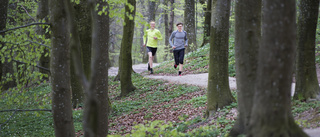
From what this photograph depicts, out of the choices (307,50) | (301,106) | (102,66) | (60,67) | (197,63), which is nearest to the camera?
(60,67)

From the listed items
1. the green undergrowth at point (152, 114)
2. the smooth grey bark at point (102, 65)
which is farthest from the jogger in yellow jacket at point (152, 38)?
the smooth grey bark at point (102, 65)

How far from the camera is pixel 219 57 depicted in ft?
21.6

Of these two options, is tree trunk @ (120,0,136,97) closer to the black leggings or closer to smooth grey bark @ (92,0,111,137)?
the black leggings

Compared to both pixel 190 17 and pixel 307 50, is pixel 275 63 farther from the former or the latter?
pixel 190 17

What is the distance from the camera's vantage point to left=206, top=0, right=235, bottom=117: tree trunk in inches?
251

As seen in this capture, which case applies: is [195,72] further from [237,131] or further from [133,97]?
[237,131]

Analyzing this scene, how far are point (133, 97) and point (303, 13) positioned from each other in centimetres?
680

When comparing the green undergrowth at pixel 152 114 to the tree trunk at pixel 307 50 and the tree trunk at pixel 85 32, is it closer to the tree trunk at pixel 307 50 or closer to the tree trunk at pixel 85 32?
the tree trunk at pixel 307 50

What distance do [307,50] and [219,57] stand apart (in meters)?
1.95

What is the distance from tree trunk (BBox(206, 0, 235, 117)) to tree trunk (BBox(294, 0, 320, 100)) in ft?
5.32

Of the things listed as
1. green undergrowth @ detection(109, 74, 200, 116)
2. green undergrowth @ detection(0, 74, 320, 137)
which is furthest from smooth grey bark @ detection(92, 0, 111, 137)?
green undergrowth @ detection(109, 74, 200, 116)

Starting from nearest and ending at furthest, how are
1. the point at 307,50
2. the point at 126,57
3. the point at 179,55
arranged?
the point at 307,50, the point at 126,57, the point at 179,55

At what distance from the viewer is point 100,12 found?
5.13 m

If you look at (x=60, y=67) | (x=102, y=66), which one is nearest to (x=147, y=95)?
(x=102, y=66)
